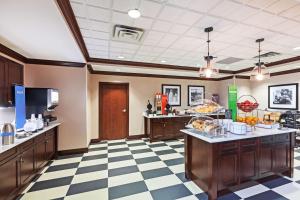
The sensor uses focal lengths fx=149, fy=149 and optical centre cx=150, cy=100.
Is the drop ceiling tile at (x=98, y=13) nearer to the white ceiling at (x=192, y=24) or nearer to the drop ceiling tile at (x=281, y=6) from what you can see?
the white ceiling at (x=192, y=24)

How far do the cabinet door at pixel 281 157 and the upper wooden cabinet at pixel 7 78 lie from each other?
496cm

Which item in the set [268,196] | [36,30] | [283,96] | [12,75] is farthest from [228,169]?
[283,96]

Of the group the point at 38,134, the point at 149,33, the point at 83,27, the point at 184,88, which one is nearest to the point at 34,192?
the point at 38,134

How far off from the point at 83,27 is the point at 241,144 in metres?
3.16

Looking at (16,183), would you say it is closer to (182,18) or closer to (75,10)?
(75,10)

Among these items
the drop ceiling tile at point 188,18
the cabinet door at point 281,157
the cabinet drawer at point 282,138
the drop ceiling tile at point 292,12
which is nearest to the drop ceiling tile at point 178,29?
the drop ceiling tile at point 188,18

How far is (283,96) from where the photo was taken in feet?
18.7

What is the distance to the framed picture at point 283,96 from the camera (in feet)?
17.8

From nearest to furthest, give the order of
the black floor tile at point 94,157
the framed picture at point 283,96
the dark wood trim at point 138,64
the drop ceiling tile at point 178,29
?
the drop ceiling tile at point 178,29 < the black floor tile at point 94,157 < the dark wood trim at point 138,64 < the framed picture at point 283,96

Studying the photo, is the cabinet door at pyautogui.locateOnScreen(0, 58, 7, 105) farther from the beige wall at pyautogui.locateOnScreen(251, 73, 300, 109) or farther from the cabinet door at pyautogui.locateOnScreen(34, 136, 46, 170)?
the beige wall at pyautogui.locateOnScreen(251, 73, 300, 109)

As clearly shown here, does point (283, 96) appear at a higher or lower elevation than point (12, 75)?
lower

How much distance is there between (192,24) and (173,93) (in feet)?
13.0

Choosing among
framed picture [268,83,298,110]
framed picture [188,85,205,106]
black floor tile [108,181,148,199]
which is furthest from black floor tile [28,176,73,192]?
framed picture [268,83,298,110]

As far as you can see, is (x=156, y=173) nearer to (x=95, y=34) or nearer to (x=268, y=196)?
(x=268, y=196)
